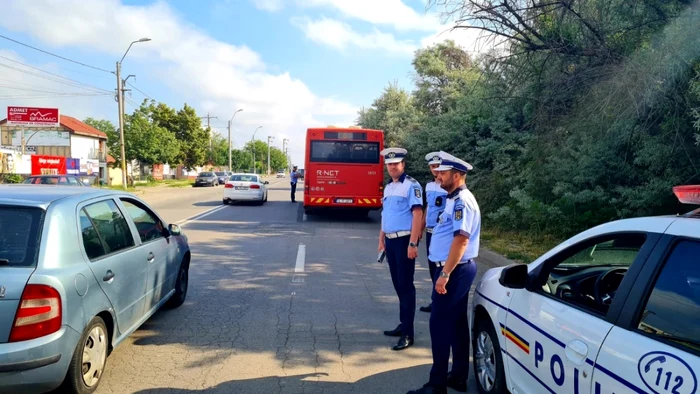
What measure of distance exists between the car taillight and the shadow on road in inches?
38.0

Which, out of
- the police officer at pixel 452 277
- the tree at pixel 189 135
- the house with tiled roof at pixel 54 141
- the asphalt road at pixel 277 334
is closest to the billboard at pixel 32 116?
the house with tiled roof at pixel 54 141

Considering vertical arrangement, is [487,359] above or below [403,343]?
above

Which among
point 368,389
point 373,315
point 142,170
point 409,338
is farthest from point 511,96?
point 142,170

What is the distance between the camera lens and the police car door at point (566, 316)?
2.64m

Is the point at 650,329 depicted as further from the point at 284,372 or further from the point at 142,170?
the point at 142,170

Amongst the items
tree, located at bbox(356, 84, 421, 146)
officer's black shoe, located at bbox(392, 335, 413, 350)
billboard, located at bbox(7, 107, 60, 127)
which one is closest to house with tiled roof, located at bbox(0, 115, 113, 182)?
billboard, located at bbox(7, 107, 60, 127)

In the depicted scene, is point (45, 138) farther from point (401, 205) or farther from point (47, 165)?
point (401, 205)

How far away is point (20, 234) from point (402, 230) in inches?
122

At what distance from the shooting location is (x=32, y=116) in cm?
4188

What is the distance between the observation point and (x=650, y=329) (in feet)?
7.72

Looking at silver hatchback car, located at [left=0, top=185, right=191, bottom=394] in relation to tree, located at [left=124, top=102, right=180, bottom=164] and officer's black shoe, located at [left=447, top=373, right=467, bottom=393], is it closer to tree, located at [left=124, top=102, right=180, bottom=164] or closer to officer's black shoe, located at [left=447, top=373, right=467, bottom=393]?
officer's black shoe, located at [left=447, top=373, right=467, bottom=393]

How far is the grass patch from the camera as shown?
9.87 meters

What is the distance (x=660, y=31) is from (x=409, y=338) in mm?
5633

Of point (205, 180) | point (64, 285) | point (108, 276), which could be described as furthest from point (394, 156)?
point (205, 180)
